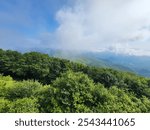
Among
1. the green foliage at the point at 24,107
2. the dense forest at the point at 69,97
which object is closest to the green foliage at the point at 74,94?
the dense forest at the point at 69,97

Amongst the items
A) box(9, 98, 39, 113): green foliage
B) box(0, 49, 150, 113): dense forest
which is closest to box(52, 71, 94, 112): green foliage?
box(0, 49, 150, 113): dense forest

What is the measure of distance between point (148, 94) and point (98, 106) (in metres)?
62.4

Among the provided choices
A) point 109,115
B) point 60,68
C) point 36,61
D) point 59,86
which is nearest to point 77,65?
point 60,68

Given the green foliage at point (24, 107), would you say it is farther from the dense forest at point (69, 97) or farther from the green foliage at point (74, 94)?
the green foliage at point (74, 94)

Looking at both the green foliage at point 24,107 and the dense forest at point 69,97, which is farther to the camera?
the dense forest at point 69,97

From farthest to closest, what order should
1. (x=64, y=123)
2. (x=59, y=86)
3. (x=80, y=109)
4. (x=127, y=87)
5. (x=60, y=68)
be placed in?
(x=60, y=68)
(x=127, y=87)
(x=59, y=86)
(x=80, y=109)
(x=64, y=123)

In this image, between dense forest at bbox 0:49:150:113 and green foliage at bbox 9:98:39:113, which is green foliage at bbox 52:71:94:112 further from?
green foliage at bbox 9:98:39:113

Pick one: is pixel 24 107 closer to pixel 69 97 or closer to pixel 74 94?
pixel 69 97

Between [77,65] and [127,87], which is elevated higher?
[77,65]

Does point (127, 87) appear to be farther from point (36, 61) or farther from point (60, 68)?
point (36, 61)

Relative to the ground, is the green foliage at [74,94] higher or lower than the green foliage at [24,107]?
higher

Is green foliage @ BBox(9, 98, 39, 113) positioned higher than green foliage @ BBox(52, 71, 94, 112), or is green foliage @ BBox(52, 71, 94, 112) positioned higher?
green foliage @ BBox(52, 71, 94, 112)

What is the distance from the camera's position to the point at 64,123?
16156 millimetres

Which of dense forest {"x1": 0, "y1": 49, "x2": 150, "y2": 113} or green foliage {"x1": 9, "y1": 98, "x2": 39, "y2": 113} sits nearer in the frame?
green foliage {"x1": 9, "y1": 98, "x2": 39, "y2": 113}
